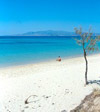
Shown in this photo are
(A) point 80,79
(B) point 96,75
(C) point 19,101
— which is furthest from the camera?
(B) point 96,75

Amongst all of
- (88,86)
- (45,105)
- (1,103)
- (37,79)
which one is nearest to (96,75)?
(88,86)

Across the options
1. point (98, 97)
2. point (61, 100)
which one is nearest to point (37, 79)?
point (61, 100)

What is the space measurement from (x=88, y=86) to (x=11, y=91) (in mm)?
4056

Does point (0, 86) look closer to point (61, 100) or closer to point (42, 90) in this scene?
point (42, 90)

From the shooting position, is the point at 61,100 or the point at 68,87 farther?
the point at 68,87

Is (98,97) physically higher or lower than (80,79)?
higher

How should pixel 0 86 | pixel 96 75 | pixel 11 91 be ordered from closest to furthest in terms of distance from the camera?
pixel 11 91
pixel 0 86
pixel 96 75

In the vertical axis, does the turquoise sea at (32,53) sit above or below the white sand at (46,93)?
below

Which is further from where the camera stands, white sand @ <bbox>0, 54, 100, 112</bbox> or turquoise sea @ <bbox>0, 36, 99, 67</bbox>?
Answer: turquoise sea @ <bbox>0, 36, 99, 67</bbox>

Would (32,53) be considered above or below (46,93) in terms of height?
below

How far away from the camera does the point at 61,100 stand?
24.3 ft

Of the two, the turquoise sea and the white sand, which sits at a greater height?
the white sand

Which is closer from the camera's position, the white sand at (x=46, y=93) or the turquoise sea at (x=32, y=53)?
the white sand at (x=46, y=93)

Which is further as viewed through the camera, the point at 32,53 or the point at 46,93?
the point at 32,53
